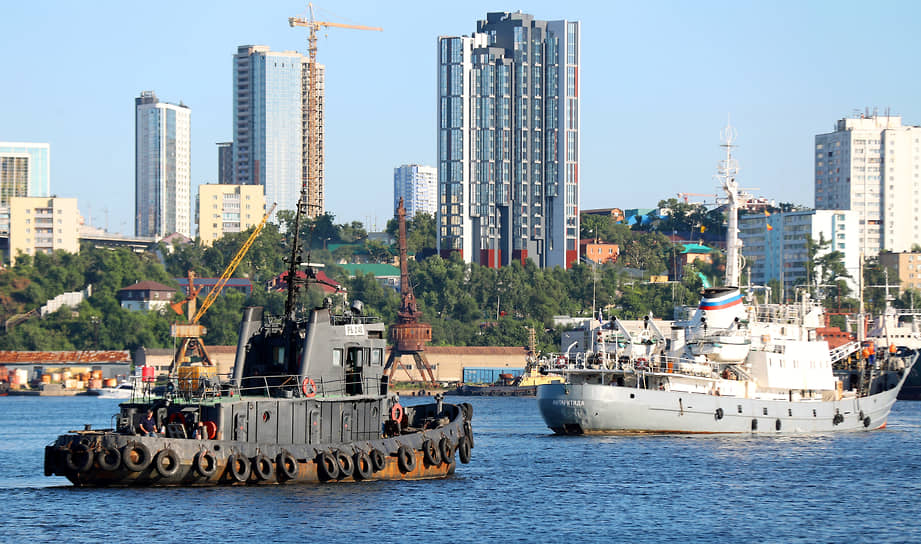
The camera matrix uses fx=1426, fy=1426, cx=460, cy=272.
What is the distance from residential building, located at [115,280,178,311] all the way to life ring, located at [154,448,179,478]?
512 ft

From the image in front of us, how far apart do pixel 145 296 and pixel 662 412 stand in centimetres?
13617

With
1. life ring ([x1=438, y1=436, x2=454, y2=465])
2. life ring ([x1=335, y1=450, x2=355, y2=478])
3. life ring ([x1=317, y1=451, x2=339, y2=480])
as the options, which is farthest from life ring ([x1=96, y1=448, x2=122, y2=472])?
life ring ([x1=438, y1=436, x2=454, y2=465])

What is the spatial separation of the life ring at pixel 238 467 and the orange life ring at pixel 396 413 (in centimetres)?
659

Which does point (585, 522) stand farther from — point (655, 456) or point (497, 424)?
point (497, 424)

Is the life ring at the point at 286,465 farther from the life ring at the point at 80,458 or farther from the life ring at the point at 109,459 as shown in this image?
the life ring at the point at 80,458

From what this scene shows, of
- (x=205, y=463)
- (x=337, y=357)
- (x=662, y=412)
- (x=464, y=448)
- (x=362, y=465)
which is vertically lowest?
(x=662, y=412)

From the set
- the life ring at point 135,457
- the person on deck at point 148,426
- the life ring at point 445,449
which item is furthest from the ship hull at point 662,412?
the life ring at point 135,457

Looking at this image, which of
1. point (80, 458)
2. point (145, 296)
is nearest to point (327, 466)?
point (80, 458)

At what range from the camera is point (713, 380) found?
7044 cm

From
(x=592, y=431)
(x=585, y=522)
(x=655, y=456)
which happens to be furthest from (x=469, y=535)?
(x=592, y=431)

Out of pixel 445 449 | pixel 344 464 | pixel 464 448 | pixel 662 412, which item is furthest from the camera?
pixel 662 412

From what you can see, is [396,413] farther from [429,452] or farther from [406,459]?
[406,459]

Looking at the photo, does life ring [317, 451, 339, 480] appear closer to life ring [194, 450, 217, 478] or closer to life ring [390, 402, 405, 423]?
life ring [194, 450, 217, 478]

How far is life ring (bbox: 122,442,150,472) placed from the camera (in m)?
39.4
